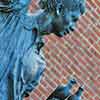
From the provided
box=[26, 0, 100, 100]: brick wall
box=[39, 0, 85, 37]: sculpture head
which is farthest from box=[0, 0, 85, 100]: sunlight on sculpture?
box=[26, 0, 100, 100]: brick wall

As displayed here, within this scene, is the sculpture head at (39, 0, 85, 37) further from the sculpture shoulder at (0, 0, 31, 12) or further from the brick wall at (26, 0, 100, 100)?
the brick wall at (26, 0, 100, 100)

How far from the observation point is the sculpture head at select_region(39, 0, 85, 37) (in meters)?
1.23

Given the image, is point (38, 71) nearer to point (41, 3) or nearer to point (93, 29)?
point (41, 3)

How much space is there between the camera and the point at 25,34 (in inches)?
48.2

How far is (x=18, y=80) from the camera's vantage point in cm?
122

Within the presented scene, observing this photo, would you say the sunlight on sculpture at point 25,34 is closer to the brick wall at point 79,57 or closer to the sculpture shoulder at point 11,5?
the sculpture shoulder at point 11,5

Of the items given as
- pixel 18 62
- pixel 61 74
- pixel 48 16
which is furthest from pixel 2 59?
pixel 61 74

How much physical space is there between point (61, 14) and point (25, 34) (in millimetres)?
100

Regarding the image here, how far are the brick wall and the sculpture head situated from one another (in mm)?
2764

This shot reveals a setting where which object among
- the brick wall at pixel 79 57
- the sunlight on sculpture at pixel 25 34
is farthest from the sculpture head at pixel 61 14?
the brick wall at pixel 79 57

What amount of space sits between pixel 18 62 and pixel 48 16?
138mm

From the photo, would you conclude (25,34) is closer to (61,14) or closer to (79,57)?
(61,14)

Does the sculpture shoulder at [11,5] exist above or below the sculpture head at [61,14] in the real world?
above

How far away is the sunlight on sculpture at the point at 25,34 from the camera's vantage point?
119cm
